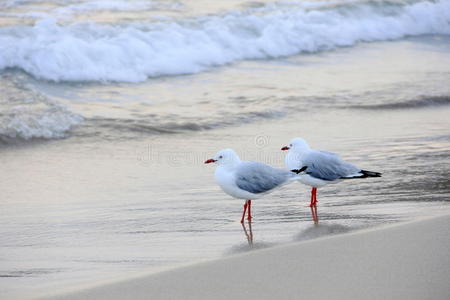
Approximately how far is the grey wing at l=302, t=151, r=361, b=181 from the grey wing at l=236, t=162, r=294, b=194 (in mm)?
323

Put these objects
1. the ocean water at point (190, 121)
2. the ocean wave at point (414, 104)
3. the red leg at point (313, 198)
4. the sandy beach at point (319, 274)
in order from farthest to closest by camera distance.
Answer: the ocean wave at point (414, 104)
the red leg at point (313, 198)
the ocean water at point (190, 121)
the sandy beach at point (319, 274)

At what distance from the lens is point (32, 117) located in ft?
30.9

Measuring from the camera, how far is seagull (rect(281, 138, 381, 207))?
6.27m

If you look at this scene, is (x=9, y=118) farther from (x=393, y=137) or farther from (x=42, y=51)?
(x=393, y=137)

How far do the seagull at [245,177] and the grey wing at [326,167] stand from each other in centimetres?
34

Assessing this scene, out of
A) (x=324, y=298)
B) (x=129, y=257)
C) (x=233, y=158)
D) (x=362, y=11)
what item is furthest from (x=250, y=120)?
(x=362, y=11)

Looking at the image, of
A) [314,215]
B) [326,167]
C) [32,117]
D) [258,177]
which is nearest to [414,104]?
[326,167]

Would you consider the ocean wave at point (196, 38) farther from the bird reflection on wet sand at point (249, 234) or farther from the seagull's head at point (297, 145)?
the bird reflection on wet sand at point (249, 234)

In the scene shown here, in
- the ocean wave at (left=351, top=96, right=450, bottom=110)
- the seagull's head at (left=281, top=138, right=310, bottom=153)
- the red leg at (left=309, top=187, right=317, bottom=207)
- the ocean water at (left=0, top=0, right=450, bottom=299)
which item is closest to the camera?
the ocean water at (left=0, top=0, right=450, bottom=299)

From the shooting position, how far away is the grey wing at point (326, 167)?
20.7 ft

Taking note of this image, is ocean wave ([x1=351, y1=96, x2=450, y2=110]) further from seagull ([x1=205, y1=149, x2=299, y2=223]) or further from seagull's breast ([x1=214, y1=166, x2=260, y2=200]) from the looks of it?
seagull's breast ([x1=214, y1=166, x2=260, y2=200])

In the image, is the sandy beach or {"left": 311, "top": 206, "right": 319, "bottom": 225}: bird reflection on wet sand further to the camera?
{"left": 311, "top": 206, "right": 319, "bottom": 225}: bird reflection on wet sand

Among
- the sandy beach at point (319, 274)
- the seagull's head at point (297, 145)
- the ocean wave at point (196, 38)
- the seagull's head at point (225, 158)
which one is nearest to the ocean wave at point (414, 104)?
the ocean wave at point (196, 38)

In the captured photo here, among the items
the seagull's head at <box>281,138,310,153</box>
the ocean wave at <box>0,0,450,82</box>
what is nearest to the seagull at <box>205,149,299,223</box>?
the seagull's head at <box>281,138,310,153</box>
